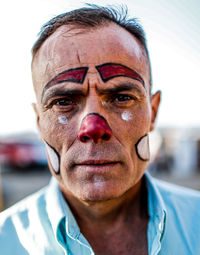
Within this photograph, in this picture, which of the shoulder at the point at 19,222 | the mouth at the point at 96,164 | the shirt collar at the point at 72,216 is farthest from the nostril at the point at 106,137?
the shoulder at the point at 19,222

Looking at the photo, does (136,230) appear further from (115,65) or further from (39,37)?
(39,37)

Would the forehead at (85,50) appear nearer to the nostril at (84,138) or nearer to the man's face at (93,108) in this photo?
the man's face at (93,108)

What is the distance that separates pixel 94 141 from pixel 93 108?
214 mm

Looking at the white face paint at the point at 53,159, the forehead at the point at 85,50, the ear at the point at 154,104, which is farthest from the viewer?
the ear at the point at 154,104

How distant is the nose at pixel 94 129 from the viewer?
1390mm

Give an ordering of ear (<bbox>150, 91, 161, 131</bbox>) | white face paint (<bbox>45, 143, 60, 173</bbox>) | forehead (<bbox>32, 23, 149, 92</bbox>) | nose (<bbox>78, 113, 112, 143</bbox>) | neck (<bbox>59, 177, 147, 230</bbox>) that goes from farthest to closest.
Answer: ear (<bbox>150, 91, 161, 131</bbox>) < neck (<bbox>59, 177, 147, 230</bbox>) < white face paint (<bbox>45, 143, 60, 173</bbox>) < forehead (<bbox>32, 23, 149, 92</bbox>) < nose (<bbox>78, 113, 112, 143</bbox>)

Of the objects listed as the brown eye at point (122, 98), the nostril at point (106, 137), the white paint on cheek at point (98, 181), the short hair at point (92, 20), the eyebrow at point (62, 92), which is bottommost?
the white paint on cheek at point (98, 181)

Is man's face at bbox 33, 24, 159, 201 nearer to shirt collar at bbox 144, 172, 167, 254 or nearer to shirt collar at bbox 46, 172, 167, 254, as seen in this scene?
shirt collar at bbox 46, 172, 167, 254

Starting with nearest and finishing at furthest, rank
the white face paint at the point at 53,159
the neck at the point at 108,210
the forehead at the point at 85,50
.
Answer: the forehead at the point at 85,50 < the white face paint at the point at 53,159 < the neck at the point at 108,210

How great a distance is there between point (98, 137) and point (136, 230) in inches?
34.6

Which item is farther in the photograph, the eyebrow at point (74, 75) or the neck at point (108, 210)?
the neck at point (108, 210)

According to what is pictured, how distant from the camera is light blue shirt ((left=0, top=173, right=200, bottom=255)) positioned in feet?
5.07

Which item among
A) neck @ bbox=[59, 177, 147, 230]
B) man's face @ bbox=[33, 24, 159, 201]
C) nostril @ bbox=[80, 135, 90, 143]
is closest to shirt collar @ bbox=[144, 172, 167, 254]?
neck @ bbox=[59, 177, 147, 230]

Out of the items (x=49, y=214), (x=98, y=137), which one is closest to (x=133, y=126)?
(x=98, y=137)
